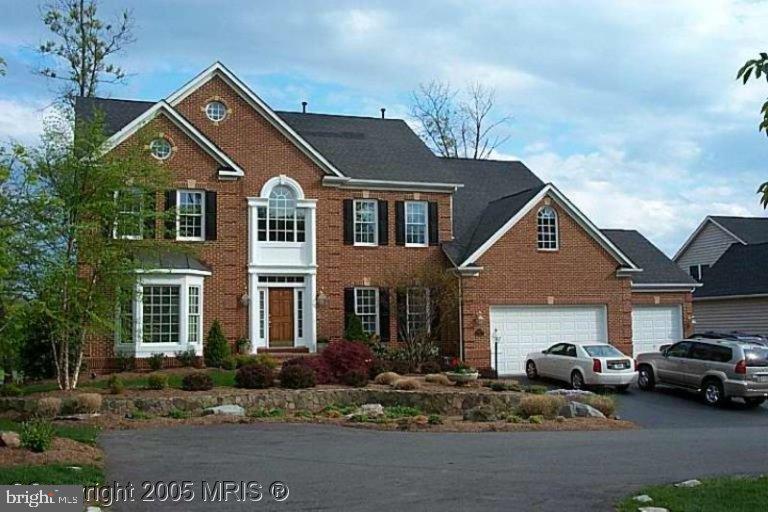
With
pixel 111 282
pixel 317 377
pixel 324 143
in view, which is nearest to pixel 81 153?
pixel 111 282

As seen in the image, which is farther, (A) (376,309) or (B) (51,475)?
(A) (376,309)

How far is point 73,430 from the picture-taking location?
15664mm

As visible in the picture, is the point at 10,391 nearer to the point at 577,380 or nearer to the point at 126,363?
the point at 126,363

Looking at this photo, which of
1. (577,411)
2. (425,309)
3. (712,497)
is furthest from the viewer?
(425,309)

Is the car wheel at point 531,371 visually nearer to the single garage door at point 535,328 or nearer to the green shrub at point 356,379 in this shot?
the single garage door at point 535,328

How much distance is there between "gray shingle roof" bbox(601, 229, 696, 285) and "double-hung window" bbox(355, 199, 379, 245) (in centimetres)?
926

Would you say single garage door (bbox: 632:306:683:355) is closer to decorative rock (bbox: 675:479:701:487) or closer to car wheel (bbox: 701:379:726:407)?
car wheel (bbox: 701:379:726:407)

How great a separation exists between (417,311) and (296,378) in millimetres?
7816

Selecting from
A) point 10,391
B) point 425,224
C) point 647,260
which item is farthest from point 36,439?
point 647,260

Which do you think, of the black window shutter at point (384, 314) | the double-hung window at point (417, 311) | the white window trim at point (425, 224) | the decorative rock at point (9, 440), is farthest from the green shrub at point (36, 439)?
the white window trim at point (425, 224)

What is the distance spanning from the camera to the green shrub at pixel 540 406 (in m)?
19.6

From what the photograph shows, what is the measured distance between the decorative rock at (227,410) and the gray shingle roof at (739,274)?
90.2 ft

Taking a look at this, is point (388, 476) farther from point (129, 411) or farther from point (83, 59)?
point (83, 59)

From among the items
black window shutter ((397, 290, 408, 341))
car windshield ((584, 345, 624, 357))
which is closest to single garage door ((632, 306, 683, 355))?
car windshield ((584, 345, 624, 357))
